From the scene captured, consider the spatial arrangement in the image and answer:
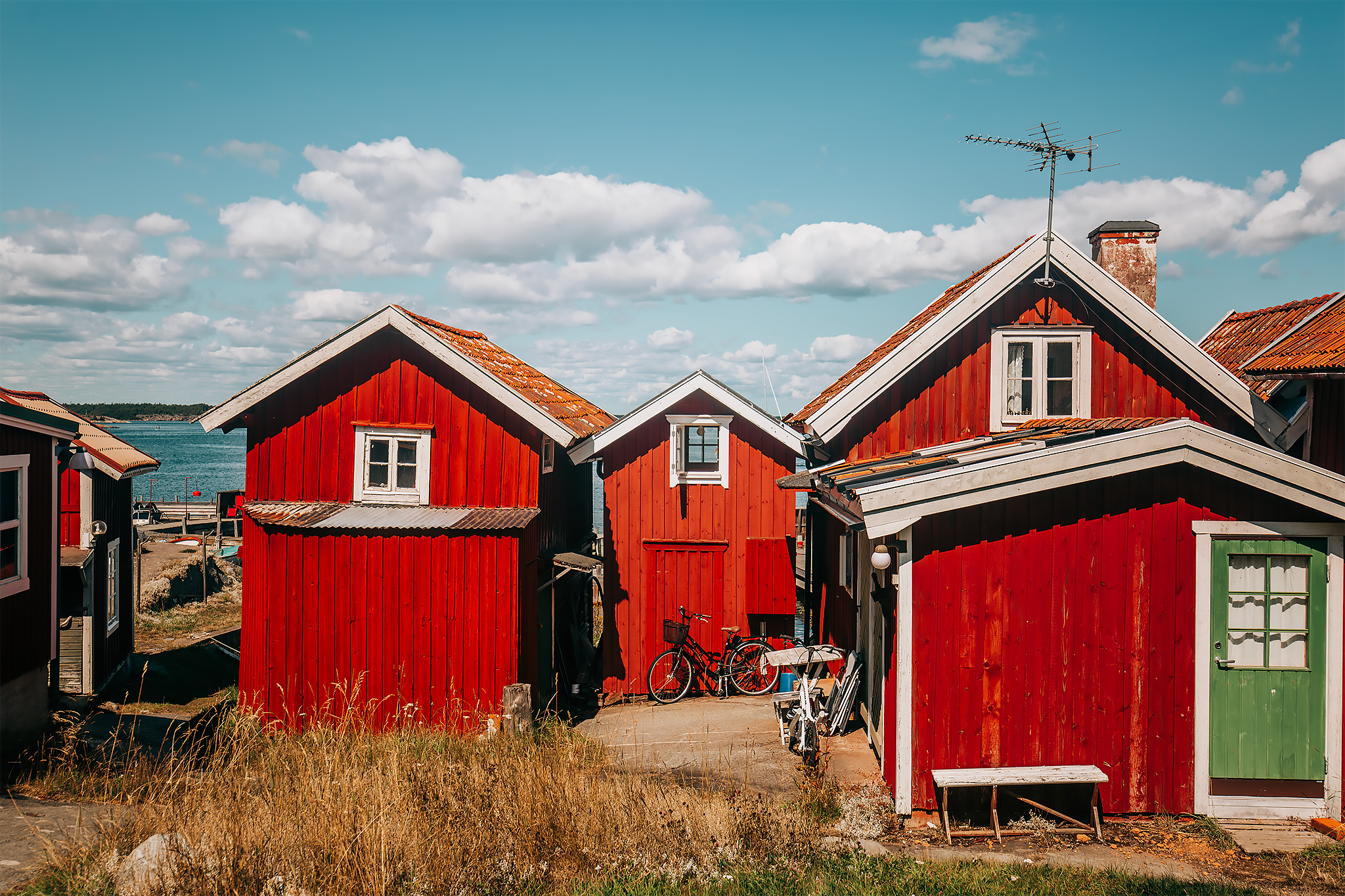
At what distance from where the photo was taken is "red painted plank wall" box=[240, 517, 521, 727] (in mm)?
11062

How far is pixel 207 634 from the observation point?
70.8 ft

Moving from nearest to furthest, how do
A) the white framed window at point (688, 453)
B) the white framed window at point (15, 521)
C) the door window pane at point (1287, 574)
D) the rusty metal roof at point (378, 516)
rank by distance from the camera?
1. the door window pane at point (1287, 574)
2. the white framed window at point (15, 521)
3. the rusty metal roof at point (378, 516)
4. the white framed window at point (688, 453)

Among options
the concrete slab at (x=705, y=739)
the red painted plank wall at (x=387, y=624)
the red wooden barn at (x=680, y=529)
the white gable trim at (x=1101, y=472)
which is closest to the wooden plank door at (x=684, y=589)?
the red wooden barn at (x=680, y=529)

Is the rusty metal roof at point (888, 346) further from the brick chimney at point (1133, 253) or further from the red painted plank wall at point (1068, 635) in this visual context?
the red painted plank wall at point (1068, 635)

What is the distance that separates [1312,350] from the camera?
1020 centimetres

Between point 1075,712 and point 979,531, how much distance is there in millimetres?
2074

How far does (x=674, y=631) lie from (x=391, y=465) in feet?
17.6

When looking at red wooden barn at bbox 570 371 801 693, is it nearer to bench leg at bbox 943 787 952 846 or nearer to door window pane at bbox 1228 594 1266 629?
bench leg at bbox 943 787 952 846

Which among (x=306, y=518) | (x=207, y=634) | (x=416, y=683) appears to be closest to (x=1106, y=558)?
(x=416, y=683)

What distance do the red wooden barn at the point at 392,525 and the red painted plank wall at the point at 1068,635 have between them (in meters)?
5.94

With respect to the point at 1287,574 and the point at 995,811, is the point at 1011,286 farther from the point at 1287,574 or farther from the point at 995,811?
the point at 995,811

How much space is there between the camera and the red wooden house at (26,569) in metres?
10.1

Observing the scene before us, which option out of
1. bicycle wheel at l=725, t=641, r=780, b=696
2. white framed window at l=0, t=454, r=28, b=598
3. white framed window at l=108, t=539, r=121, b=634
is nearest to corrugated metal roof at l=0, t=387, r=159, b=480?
white framed window at l=108, t=539, r=121, b=634

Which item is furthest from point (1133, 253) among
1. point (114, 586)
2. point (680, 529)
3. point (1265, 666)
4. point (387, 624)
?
point (114, 586)
